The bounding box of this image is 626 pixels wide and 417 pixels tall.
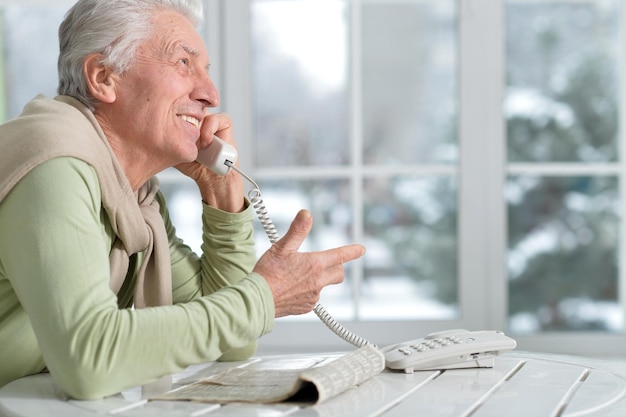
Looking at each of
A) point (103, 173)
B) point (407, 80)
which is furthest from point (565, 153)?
point (103, 173)

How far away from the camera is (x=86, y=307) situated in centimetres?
131

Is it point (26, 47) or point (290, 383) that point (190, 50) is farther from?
point (26, 47)

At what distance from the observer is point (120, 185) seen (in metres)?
1.57

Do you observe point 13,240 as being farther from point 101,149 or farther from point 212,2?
point 212,2

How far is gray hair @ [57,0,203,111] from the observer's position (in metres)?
1.64

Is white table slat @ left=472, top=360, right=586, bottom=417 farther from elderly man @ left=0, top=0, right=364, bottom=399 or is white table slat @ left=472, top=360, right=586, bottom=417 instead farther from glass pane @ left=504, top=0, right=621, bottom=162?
glass pane @ left=504, top=0, right=621, bottom=162

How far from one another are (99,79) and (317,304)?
1.89ft

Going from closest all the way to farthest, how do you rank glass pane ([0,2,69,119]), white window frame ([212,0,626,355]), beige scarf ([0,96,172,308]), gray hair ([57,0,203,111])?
beige scarf ([0,96,172,308])
gray hair ([57,0,203,111])
white window frame ([212,0,626,355])
glass pane ([0,2,69,119])

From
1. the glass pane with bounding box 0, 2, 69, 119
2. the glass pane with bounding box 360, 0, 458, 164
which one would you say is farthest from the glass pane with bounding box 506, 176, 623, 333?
the glass pane with bounding box 0, 2, 69, 119

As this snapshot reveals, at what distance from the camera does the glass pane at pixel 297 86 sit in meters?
5.84

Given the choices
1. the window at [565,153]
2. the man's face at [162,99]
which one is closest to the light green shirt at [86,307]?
the man's face at [162,99]

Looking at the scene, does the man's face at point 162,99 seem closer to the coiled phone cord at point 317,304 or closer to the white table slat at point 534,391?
the coiled phone cord at point 317,304

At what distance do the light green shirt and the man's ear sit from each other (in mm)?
225

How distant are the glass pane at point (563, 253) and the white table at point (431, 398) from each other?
5.54 m
